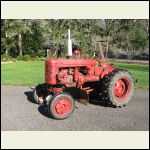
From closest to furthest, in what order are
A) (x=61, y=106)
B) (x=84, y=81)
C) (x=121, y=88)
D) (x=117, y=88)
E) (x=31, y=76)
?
(x=61, y=106)
(x=84, y=81)
(x=117, y=88)
(x=121, y=88)
(x=31, y=76)

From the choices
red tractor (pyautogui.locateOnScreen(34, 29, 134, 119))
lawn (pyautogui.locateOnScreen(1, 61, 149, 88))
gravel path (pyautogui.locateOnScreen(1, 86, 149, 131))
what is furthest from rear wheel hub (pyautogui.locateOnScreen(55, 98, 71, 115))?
lawn (pyautogui.locateOnScreen(1, 61, 149, 88))

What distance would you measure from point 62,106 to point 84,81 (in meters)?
1.60

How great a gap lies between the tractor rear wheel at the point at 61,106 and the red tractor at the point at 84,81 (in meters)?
0.37

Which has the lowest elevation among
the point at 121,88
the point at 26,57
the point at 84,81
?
the point at 121,88

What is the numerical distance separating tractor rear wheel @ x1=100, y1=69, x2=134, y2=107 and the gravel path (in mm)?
246

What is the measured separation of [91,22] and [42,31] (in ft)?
18.5

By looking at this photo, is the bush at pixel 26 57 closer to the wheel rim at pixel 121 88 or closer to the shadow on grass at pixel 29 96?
the shadow on grass at pixel 29 96

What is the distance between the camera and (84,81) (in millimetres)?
8859

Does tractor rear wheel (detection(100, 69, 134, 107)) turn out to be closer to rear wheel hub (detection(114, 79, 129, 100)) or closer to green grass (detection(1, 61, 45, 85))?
rear wheel hub (detection(114, 79, 129, 100))

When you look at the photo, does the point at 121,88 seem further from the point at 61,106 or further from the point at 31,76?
the point at 31,76

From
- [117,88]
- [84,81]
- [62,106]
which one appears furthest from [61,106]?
[117,88]

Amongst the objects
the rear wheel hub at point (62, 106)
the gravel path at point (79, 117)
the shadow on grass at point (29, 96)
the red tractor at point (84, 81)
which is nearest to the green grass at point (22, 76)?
the shadow on grass at point (29, 96)

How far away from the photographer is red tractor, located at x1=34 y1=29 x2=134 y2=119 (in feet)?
27.6

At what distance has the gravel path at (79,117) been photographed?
6.72 meters
